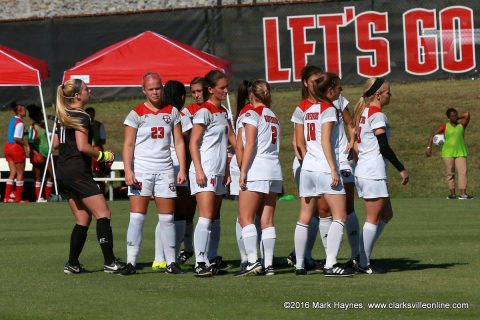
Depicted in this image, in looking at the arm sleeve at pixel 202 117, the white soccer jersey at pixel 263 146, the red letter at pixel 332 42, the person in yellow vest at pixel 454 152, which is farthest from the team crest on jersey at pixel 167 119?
the red letter at pixel 332 42

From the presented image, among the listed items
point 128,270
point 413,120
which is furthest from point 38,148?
point 128,270

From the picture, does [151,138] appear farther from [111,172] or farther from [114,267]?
[111,172]

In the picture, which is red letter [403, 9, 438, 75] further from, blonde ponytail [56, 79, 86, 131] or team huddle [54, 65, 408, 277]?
blonde ponytail [56, 79, 86, 131]

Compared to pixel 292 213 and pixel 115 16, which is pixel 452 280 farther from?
pixel 115 16

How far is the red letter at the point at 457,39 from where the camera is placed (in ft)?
107

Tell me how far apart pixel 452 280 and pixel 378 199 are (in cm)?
108

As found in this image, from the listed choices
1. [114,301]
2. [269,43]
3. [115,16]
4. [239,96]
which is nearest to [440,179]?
[269,43]

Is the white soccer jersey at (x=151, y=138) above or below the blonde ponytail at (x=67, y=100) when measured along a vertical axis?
below

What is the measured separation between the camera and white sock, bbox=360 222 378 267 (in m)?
11.7

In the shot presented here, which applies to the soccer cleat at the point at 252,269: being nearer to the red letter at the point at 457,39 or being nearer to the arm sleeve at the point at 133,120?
the arm sleeve at the point at 133,120

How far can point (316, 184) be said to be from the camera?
1118 centimetres

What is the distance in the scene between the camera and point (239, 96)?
12.1 meters

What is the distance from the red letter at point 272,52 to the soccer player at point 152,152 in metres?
21.4

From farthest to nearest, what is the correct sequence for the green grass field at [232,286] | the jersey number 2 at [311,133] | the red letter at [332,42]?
the red letter at [332,42]
the jersey number 2 at [311,133]
the green grass field at [232,286]
